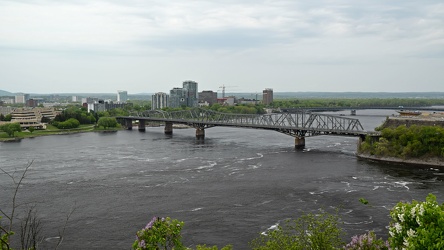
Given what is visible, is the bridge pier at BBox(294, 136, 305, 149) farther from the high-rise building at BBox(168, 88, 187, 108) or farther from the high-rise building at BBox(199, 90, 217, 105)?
the high-rise building at BBox(199, 90, 217, 105)

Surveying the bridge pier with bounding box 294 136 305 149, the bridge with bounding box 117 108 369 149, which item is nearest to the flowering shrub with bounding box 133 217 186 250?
the bridge with bounding box 117 108 369 149

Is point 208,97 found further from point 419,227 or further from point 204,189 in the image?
point 419,227

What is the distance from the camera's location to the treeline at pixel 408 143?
1555 inches

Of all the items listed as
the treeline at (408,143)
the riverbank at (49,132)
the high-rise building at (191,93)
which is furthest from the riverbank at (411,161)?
the high-rise building at (191,93)

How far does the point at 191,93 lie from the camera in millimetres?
156250

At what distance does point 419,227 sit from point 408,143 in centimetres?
3563

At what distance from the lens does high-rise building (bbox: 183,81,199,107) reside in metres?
148

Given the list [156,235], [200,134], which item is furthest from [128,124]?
[156,235]

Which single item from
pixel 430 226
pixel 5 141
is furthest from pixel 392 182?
pixel 5 141

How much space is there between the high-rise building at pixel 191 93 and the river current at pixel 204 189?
3914 inches

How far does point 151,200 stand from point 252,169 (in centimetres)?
1214

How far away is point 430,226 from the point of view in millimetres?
7617

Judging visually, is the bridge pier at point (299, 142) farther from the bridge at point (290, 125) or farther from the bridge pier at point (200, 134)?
the bridge pier at point (200, 134)

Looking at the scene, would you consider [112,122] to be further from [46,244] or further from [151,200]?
[46,244]
